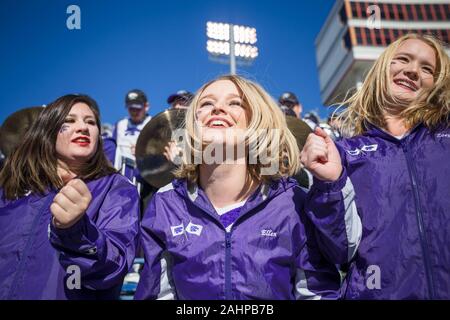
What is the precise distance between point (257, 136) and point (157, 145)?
2434 millimetres

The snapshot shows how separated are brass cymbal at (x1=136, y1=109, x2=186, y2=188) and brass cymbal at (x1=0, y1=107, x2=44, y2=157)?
5.65 feet

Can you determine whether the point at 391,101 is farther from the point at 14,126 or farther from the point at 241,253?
the point at 14,126

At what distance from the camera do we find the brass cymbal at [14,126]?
4.85m

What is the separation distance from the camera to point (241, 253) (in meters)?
1.64

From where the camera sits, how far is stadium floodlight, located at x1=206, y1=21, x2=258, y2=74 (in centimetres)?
1423

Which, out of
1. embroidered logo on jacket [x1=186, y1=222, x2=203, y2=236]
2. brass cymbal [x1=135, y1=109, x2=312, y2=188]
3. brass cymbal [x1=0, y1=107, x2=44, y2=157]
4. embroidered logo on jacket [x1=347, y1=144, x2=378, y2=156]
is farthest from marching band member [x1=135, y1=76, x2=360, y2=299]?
Answer: brass cymbal [x1=0, y1=107, x2=44, y2=157]

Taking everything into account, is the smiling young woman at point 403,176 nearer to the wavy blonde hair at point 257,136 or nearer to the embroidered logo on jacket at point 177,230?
the wavy blonde hair at point 257,136

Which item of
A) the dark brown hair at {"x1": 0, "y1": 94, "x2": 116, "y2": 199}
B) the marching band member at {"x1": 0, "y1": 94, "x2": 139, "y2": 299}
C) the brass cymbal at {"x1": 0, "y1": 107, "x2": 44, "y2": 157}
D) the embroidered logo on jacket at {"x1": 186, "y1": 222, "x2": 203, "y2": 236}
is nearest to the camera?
the marching band member at {"x1": 0, "y1": 94, "x2": 139, "y2": 299}

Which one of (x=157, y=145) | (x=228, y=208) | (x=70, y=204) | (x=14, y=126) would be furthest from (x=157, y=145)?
(x=70, y=204)

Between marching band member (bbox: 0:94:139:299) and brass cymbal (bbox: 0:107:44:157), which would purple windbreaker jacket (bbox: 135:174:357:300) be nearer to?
marching band member (bbox: 0:94:139:299)

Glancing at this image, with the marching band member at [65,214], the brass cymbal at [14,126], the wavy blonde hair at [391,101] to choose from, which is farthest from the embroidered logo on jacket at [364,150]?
the brass cymbal at [14,126]

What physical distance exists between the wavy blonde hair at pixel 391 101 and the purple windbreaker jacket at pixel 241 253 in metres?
0.66
